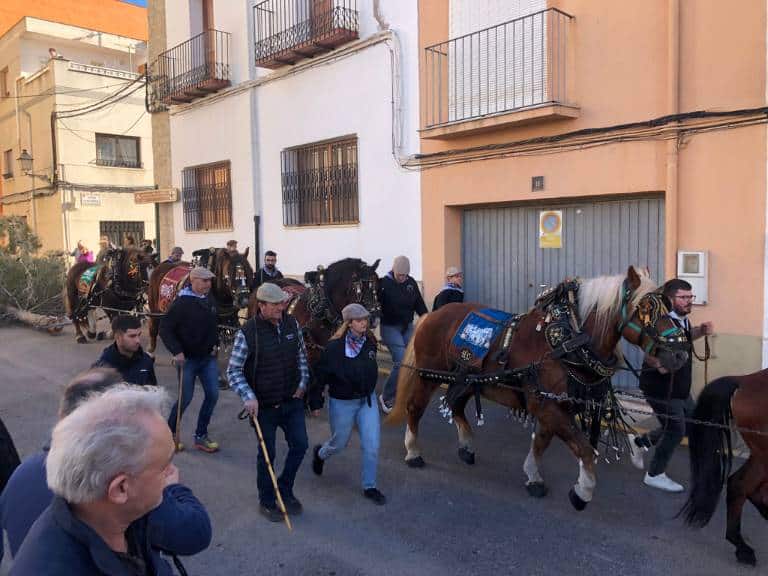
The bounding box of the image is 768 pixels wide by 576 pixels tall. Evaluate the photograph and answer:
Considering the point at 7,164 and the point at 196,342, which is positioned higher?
the point at 7,164

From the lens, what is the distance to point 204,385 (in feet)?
20.6

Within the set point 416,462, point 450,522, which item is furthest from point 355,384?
point 416,462

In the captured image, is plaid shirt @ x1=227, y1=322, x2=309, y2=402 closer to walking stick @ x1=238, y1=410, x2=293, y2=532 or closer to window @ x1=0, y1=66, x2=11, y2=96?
walking stick @ x1=238, y1=410, x2=293, y2=532

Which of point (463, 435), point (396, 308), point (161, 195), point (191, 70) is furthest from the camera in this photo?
point (161, 195)

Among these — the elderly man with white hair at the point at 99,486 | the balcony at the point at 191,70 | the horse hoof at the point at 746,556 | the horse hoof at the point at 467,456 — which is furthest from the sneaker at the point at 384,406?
the balcony at the point at 191,70

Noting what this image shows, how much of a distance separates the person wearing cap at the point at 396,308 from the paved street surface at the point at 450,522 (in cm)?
108

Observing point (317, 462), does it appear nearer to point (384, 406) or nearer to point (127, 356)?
point (127, 356)

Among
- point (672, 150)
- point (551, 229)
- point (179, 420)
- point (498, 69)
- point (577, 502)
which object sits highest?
point (498, 69)

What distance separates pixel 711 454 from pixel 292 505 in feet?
9.55

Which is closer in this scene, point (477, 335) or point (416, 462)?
point (477, 335)

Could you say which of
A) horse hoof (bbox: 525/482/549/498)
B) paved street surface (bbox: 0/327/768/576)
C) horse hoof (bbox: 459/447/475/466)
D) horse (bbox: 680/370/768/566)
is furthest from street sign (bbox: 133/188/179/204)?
horse (bbox: 680/370/768/566)

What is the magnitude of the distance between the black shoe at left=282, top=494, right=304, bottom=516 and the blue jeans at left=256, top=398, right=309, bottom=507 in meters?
0.03

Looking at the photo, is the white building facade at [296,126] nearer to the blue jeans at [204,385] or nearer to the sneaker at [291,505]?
the blue jeans at [204,385]

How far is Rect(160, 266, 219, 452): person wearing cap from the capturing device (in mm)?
6090
